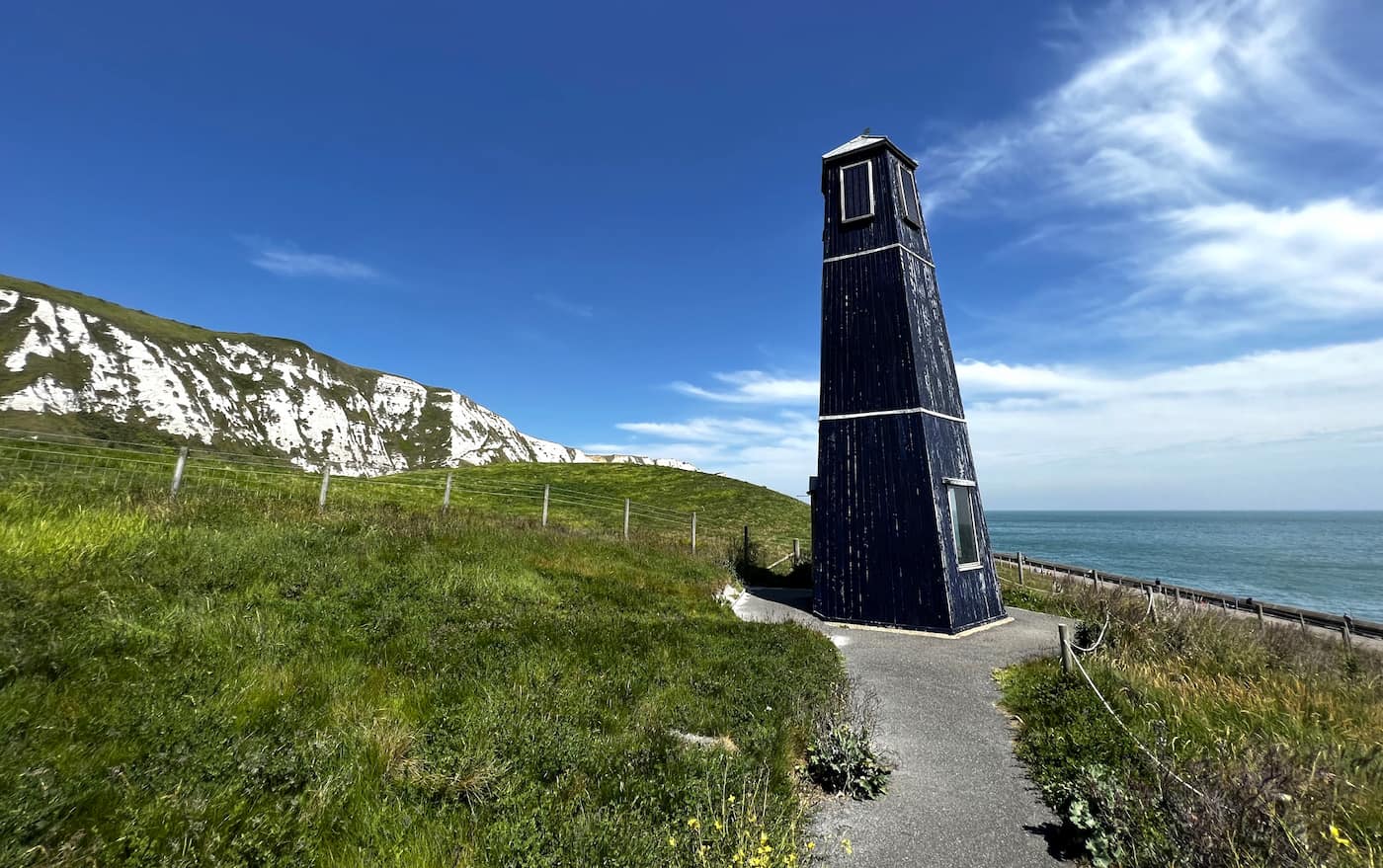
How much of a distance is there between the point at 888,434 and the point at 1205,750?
9.05 m

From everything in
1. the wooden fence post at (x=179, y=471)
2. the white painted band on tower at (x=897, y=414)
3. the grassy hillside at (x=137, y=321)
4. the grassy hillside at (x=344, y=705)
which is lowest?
the grassy hillside at (x=344, y=705)

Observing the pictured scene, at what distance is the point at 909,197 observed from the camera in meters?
16.5

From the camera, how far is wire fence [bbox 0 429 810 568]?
12.2m

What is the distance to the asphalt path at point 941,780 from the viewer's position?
475 centimetres

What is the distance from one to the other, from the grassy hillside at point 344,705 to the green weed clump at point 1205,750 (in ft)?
9.27

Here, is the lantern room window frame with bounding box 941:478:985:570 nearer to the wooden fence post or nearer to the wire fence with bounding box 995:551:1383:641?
the wire fence with bounding box 995:551:1383:641

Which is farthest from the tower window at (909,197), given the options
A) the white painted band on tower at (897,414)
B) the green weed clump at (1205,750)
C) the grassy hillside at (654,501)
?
the grassy hillside at (654,501)

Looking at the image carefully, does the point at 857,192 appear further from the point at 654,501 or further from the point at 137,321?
the point at 137,321

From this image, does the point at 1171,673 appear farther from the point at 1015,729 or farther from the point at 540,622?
the point at 540,622

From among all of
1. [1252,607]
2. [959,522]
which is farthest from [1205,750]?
[1252,607]

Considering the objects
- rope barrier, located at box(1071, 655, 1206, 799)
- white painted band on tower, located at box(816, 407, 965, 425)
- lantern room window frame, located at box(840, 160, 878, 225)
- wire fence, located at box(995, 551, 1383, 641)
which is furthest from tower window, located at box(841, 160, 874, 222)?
wire fence, located at box(995, 551, 1383, 641)

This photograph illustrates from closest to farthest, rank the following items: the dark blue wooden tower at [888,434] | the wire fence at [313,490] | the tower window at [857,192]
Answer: the wire fence at [313,490], the dark blue wooden tower at [888,434], the tower window at [857,192]

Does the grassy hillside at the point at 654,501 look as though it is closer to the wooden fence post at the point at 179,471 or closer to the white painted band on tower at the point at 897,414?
the white painted band on tower at the point at 897,414

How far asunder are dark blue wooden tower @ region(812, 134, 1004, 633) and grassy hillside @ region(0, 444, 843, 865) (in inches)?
156
